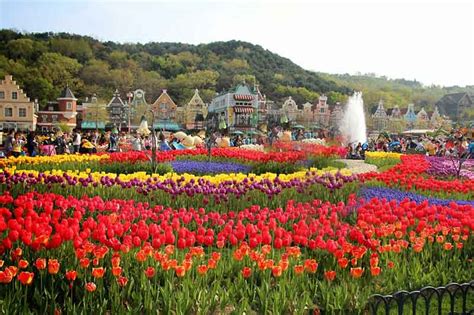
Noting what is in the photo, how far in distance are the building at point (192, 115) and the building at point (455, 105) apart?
50.6m

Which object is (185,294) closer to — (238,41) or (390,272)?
(390,272)

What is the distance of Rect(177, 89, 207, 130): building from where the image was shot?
75812 millimetres

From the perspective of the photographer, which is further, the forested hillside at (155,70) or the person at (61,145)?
the forested hillside at (155,70)

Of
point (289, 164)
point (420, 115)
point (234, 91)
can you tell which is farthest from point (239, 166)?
point (420, 115)

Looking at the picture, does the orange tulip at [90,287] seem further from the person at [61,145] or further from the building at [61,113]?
the building at [61,113]

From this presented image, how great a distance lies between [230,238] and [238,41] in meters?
118

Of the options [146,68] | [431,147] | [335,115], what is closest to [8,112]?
[146,68]

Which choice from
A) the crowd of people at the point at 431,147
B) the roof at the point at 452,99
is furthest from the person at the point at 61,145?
the roof at the point at 452,99

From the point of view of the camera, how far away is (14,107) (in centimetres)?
6116

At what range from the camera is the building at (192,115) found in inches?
2985

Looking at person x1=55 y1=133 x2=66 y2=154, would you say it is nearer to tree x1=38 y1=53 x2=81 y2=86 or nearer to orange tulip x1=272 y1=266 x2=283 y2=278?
orange tulip x1=272 y1=266 x2=283 y2=278

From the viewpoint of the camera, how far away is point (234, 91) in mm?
78125

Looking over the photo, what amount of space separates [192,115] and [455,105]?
56044 millimetres

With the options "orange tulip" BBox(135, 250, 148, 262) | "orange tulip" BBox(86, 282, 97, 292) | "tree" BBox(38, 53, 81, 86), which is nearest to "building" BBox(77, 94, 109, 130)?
"tree" BBox(38, 53, 81, 86)
